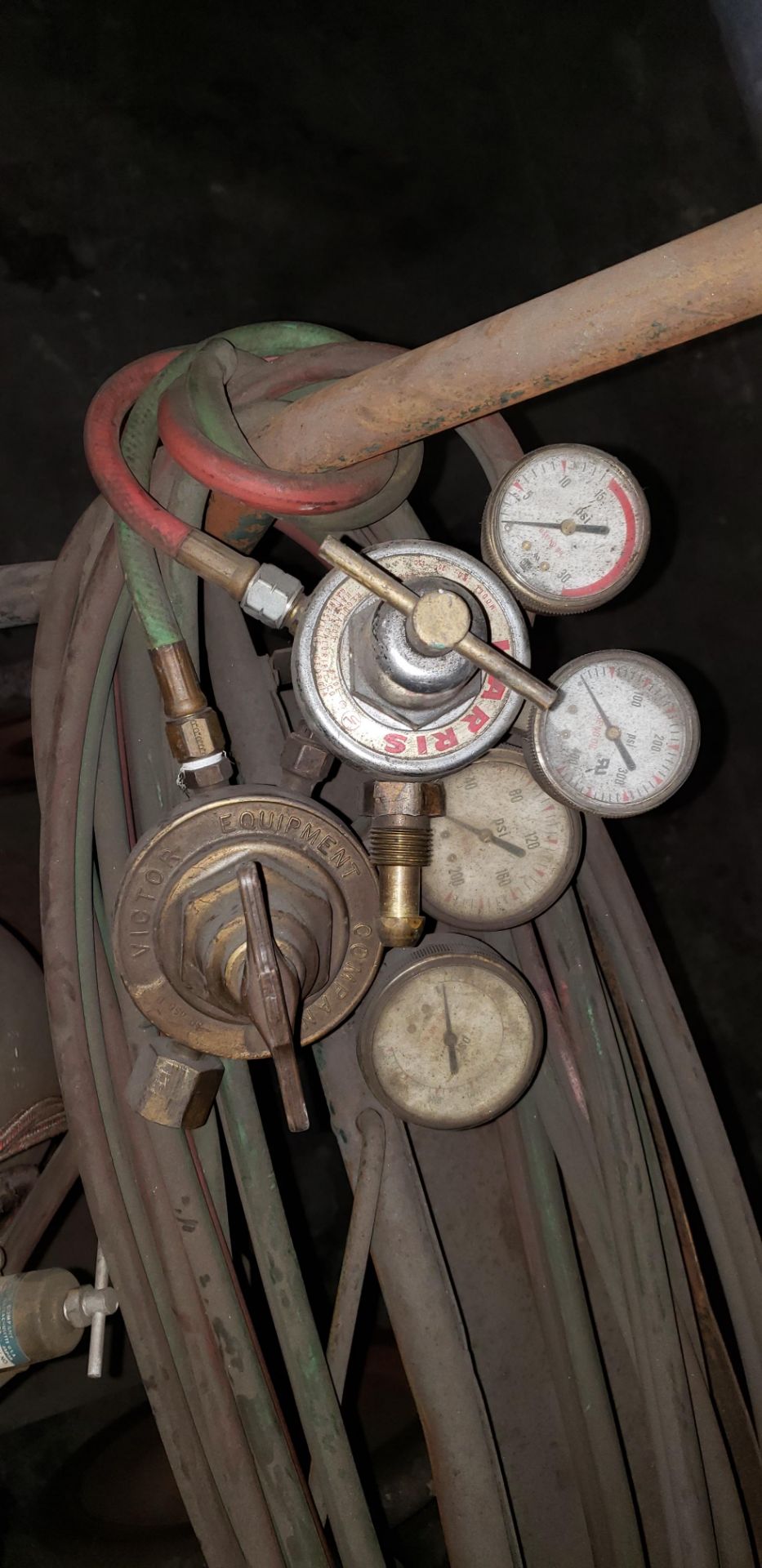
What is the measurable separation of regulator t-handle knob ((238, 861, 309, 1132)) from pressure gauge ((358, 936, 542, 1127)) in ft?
0.52

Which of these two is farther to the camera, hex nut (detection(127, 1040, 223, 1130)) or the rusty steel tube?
hex nut (detection(127, 1040, 223, 1130))

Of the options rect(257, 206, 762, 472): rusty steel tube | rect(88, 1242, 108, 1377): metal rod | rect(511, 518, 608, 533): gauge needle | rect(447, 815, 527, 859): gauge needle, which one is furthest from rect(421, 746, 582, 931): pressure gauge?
rect(88, 1242, 108, 1377): metal rod

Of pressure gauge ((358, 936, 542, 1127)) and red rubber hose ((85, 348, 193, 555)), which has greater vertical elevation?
red rubber hose ((85, 348, 193, 555))

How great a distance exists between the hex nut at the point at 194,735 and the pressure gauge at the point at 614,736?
0.26 m

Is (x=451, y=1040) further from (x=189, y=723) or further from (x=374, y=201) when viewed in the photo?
(x=374, y=201)

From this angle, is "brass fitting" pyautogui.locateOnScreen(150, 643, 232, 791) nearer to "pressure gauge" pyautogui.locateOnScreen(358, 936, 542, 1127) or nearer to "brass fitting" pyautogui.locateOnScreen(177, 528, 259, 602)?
"brass fitting" pyautogui.locateOnScreen(177, 528, 259, 602)

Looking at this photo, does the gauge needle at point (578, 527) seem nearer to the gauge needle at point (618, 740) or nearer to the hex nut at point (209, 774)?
the gauge needle at point (618, 740)

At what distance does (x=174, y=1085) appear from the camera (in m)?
0.85

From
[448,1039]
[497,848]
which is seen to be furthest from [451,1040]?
[497,848]

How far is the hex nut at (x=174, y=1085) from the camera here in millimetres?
848

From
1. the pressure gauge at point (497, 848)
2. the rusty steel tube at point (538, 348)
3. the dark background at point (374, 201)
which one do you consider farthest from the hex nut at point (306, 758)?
the dark background at point (374, 201)

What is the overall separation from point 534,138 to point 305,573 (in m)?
0.71

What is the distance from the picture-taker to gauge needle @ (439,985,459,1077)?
903mm

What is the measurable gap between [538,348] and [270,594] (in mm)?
260
